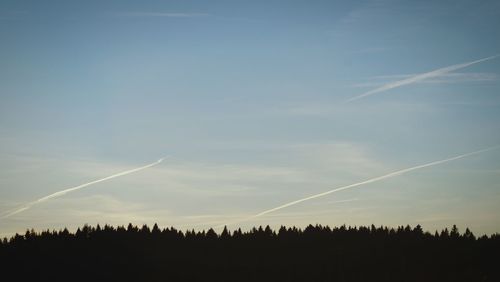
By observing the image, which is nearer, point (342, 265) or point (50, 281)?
point (50, 281)

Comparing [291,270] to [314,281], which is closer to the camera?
[314,281]

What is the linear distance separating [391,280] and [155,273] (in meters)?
79.7

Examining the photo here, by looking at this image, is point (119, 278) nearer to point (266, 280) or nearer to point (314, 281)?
point (266, 280)

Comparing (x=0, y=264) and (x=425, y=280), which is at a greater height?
(x=0, y=264)

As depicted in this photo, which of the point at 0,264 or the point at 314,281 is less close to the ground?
the point at 0,264

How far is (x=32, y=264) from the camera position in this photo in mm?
195125

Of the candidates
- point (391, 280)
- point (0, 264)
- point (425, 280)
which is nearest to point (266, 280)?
point (391, 280)

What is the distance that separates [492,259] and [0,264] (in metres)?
176

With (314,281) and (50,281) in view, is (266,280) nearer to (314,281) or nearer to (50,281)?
(314,281)

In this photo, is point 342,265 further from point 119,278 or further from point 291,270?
point 119,278

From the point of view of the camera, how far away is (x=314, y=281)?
18438 cm

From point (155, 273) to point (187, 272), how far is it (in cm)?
1080

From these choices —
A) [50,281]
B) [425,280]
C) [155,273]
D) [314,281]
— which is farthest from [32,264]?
[425,280]

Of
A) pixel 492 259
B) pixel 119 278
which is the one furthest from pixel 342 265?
pixel 119 278
